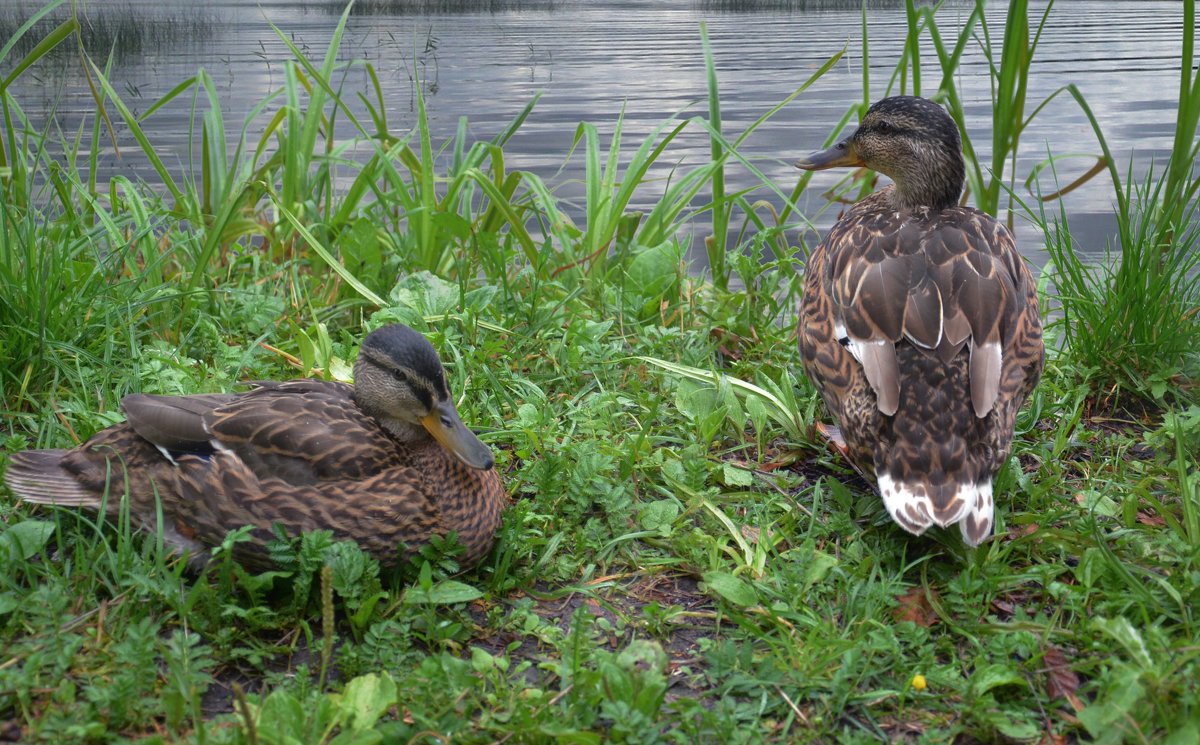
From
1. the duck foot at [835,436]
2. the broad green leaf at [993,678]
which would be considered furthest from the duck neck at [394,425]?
the broad green leaf at [993,678]

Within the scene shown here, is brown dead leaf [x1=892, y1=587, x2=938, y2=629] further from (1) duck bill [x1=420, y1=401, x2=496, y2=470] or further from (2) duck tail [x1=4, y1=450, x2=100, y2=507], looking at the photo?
(2) duck tail [x1=4, y1=450, x2=100, y2=507]

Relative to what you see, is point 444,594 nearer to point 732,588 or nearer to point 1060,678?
point 732,588

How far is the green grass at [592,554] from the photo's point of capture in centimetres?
245

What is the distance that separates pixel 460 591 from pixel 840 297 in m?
1.71

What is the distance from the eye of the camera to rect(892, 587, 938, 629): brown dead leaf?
2895 millimetres

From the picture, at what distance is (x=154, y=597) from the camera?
2.75 m

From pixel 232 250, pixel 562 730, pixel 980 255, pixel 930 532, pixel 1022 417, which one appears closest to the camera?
pixel 562 730

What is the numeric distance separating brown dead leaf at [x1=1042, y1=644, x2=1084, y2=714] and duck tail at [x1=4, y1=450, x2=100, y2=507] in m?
2.62

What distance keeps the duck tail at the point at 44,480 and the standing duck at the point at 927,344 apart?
2.35 meters

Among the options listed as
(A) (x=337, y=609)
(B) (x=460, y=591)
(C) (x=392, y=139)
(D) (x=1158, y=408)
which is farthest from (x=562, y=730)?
(C) (x=392, y=139)

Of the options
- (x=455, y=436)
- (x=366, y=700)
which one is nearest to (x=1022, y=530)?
(x=455, y=436)

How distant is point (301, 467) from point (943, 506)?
183 cm

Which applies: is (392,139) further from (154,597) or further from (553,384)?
(154,597)

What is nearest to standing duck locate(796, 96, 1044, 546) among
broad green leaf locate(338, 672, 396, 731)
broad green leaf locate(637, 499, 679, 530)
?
broad green leaf locate(637, 499, 679, 530)
